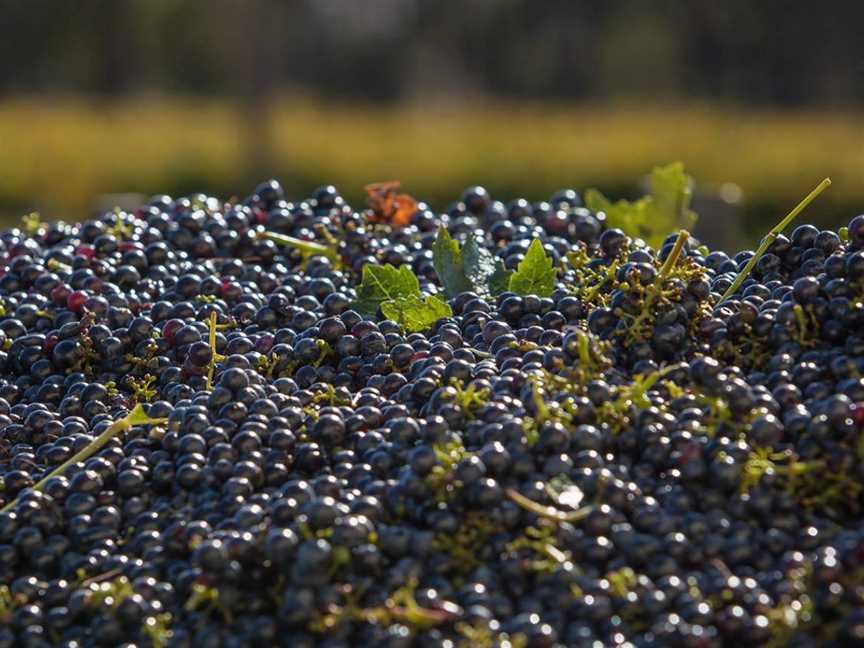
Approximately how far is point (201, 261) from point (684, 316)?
808mm

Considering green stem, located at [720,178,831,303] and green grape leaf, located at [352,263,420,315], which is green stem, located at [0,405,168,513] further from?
green stem, located at [720,178,831,303]

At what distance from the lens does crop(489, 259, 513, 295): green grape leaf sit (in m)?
1.67

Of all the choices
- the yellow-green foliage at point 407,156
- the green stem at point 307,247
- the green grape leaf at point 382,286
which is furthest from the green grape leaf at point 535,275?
the yellow-green foliage at point 407,156

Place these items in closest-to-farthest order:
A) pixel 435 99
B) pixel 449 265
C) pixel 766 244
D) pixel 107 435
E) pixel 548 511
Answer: pixel 548 511 < pixel 107 435 < pixel 766 244 < pixel 449 265 < pixel 435 99

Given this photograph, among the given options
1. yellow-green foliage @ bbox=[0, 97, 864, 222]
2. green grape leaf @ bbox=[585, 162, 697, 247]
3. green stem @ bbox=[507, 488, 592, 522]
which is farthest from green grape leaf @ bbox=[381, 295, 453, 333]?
yellow-green foliage @ bbox=[0, 97, 864, 222]

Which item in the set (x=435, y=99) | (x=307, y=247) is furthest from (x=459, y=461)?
(x=435, y=99)

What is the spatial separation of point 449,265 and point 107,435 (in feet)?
1.86

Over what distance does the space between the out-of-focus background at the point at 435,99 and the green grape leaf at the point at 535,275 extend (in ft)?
4.27

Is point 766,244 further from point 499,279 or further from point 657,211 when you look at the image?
point 657,211

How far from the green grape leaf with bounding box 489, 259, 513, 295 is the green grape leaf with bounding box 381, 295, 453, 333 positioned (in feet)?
0.41

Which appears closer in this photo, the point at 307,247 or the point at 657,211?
the point at 307,247

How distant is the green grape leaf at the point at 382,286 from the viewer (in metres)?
1.64

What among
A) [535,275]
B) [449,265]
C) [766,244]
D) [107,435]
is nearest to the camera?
[107,435]

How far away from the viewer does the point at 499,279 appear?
5.56ft
